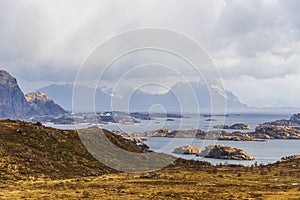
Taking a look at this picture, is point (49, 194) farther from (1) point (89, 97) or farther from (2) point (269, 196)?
(2) point (269, 196)

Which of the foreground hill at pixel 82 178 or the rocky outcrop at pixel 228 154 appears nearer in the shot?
the foreground hill at pixel 82 178

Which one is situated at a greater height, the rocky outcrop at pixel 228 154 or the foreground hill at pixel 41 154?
the foreground hill at pixel 41 154

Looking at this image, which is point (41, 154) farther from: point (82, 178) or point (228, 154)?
point (228, 154)

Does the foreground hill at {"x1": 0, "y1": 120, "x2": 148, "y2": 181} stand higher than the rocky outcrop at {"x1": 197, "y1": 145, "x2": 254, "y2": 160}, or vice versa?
the foreground hill at {"x1": 0, "y1": 120, "x2": 148, "y2": 181}

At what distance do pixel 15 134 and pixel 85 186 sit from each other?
4627cm

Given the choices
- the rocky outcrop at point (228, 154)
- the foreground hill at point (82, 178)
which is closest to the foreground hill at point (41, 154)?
the foreground hill at point (82, 178)

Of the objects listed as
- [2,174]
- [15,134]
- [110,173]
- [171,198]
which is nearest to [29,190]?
[2,174]

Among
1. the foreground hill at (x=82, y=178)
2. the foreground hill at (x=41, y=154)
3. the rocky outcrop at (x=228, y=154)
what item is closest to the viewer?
the foreground hill at (x=82, y=178)

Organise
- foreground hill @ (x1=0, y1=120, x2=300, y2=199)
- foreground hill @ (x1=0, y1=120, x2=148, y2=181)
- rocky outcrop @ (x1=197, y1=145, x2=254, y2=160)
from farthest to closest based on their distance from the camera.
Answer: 1. rocky outcrop @ (x1=197, y1=145, x2=254, y2=160)
2. foreground hill @ (x1=0, y1=120, x2=148, y2=181)
3. foreground hill @ (x1=0, y1=120, x2=300, y2=199)

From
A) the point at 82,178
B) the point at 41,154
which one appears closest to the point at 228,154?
the point at 41,154

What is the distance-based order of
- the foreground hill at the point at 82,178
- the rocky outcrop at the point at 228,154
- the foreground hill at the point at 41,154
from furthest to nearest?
the rocky outcrop at the point at 228,154, the foreground hill at the point at 41,154, the foreground hill at the point at 82,178

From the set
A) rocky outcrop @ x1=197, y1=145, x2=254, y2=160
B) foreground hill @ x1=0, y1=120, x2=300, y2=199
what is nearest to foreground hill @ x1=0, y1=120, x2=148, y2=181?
foreground hill @ x1=0, y1=120, x2=300, y2=199

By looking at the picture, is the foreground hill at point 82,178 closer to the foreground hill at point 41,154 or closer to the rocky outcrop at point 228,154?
the foreground hill at point 41,154

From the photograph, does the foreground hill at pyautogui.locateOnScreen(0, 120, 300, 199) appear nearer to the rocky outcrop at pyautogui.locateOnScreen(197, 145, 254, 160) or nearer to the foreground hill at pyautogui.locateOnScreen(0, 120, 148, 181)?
the foreground hill at pyautogui.locateOnScreen(0, 120, 148, 181)
